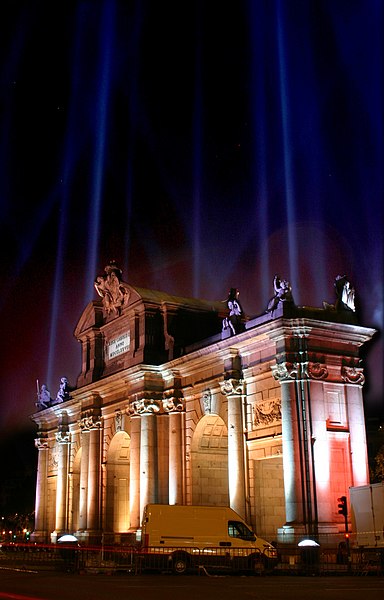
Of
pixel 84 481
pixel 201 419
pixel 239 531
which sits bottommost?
pixel 239 531

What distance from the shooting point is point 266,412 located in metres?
42.9

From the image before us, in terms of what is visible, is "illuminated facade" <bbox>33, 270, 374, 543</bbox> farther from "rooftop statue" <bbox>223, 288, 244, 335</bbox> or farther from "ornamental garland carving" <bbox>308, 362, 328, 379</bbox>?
"rooftop statue" <bbox>223, 288, 244, 335</bbox>

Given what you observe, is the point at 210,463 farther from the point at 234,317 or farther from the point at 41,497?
the point at 41,497

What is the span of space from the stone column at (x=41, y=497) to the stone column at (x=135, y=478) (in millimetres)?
21397

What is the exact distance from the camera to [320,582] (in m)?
25.8

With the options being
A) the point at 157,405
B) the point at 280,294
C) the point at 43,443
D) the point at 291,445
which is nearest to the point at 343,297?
the point at 280,294

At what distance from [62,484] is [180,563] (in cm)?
3634

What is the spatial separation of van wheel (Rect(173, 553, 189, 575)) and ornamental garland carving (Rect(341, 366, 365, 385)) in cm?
1451

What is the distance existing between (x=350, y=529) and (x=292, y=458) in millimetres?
4472

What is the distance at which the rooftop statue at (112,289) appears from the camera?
57.3 meters

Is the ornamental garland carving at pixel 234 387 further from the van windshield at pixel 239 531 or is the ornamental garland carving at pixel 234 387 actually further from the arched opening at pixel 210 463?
the van windshield at pixel 239 531

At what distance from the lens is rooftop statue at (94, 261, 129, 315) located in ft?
188

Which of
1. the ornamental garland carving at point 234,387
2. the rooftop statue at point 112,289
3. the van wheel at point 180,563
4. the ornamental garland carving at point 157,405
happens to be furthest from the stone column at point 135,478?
the van wheel at point 180,563

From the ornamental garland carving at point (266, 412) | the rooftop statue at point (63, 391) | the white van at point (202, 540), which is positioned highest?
the rooftop statue at point (63, 391)
